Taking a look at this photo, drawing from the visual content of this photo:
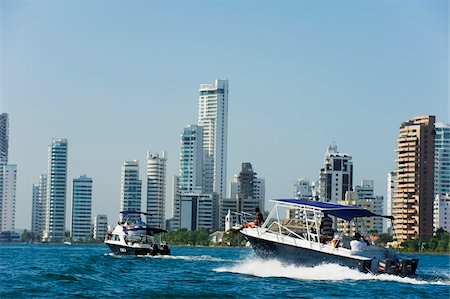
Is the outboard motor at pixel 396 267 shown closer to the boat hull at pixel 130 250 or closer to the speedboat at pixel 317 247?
the speedboat at pixel 317 247

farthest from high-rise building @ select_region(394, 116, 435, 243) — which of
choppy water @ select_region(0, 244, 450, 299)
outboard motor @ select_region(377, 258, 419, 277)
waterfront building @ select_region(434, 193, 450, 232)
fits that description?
outboard motor @ select_region(377, 258, 419, 277)

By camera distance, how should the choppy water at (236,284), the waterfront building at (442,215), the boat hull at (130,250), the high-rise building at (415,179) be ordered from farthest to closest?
the waterfront building at (442,215)
the high-rise building at (415,179)
the boat hull at (130,250)
the choppy water at (236,284)

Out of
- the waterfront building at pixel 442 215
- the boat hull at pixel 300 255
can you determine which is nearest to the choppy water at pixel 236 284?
the boat hull at pixel 300 255

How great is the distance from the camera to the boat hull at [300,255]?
124 feet

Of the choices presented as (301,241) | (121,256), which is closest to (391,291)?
(301,241)

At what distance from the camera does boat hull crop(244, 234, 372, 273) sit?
3794 cm

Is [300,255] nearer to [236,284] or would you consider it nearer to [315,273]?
[315,273]

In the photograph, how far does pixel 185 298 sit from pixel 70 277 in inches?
383

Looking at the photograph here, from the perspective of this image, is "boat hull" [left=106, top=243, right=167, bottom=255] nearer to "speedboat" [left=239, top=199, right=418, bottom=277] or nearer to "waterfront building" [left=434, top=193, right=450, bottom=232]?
"speedboat" [left=239, top=199, right=418, bottom=277]

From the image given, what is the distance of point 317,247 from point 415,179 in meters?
145

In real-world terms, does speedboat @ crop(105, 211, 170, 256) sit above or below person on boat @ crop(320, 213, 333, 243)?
below

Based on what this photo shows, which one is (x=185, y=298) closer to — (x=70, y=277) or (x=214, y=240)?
(x=70, y=277)

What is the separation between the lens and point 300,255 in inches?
1553

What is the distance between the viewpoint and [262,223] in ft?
142
